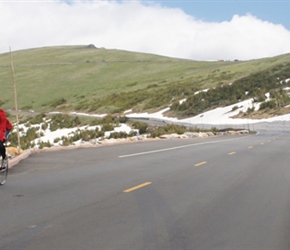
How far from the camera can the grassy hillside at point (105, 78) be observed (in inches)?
3558

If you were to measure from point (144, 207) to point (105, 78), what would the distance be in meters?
121

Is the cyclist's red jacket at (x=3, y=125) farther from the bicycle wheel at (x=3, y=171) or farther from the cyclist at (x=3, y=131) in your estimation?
the bicycle wheel at (x=3, y=171)

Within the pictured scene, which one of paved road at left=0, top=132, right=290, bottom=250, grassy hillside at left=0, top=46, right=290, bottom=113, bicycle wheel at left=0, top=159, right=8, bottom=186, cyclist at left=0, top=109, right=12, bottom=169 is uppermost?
grassy hillside at left=0, top=46, right=290, bottom=113

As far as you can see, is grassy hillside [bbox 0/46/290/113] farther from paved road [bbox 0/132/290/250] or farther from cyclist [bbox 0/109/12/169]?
cyclist [bbox 0/109/12/169]

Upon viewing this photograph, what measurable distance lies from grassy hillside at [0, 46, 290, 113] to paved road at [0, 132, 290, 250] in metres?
68.1

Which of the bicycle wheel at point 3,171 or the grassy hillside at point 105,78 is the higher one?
the grassy hillside at point 105,78

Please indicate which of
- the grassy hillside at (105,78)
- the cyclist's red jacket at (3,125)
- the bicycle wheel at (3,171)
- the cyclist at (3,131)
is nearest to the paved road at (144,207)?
the bicycle wheel at (3,171)

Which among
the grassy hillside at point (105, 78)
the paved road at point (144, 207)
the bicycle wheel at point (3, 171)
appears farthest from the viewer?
the grassy hillside at point (105, 78)

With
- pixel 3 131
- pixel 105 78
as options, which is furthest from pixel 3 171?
pixel 105 78

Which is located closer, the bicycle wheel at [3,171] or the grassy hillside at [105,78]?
the bicycle wheel at [3,171]

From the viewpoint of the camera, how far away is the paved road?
6.57m

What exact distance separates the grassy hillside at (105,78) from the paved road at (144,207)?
68110 millimetres

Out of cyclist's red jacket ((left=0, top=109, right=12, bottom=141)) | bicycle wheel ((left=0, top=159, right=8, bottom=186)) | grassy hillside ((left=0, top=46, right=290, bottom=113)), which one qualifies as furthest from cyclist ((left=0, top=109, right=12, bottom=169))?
grassy hillside ((left=0, top=46, right=290, bottom=113))

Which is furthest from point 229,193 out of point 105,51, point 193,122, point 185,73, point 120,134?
point 105,51
